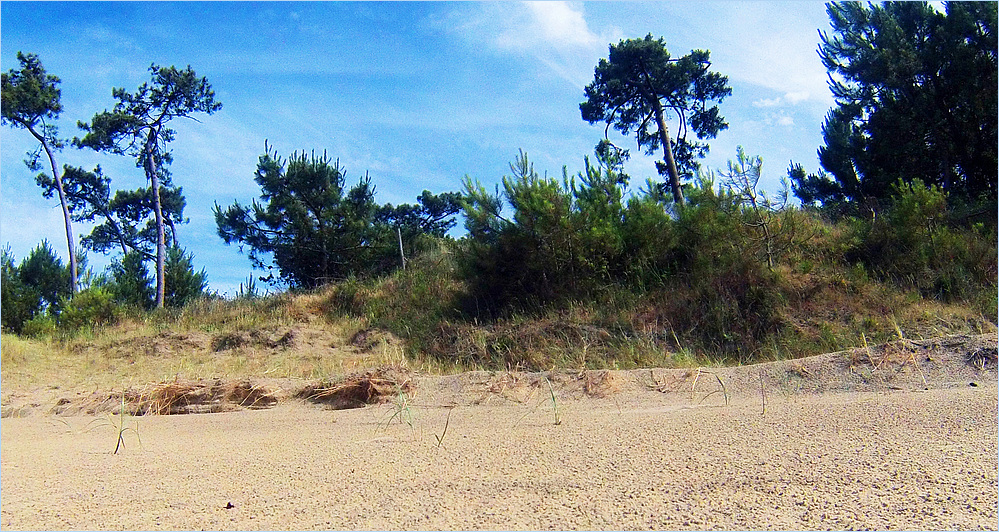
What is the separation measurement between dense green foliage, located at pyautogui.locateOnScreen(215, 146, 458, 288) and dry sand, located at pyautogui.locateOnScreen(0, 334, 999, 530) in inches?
665

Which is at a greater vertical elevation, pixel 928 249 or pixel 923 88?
pixel 923 88

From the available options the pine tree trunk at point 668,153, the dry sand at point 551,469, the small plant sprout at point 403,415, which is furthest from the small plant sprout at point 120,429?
the pine tree trunk at point 668,153

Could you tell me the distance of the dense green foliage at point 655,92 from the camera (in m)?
19.0

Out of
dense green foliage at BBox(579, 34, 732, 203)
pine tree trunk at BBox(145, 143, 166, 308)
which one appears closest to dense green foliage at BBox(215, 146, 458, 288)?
pine tree trunk at BBox(145, 143, 166, 308)

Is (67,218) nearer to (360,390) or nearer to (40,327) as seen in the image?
(40,327)

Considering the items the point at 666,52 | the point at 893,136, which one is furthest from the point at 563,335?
the point at 666,52

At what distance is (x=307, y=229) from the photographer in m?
20.8

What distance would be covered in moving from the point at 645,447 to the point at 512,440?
24.8 inches

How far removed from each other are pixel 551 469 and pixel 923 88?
17063 millimetres

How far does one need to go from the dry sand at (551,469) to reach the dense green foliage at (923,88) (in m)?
13.2

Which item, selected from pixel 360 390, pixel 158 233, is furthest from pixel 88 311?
pixel 360 390

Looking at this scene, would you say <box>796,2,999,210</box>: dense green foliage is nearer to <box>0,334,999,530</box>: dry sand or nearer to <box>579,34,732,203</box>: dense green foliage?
<box>579,34,732,203</box>: dense green foliage

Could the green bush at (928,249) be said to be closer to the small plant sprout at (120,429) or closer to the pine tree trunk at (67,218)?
the small plant sprout at (120,429)

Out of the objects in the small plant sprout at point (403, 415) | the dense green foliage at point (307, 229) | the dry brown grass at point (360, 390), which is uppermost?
the dense green foliage at point (307, 229)
